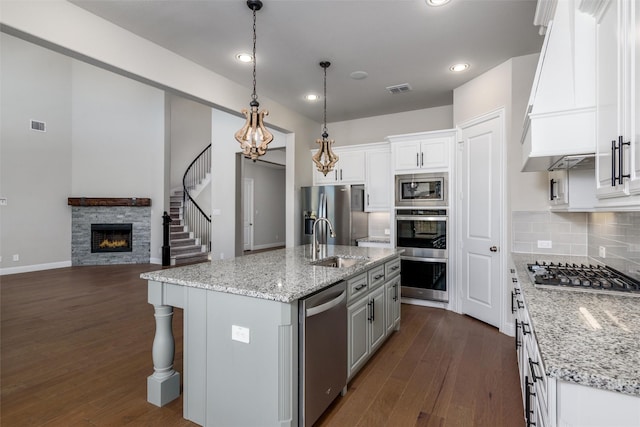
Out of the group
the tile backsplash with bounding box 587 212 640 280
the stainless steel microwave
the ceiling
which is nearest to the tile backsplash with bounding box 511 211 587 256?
the tile backsplash with bounding box 587 212 640 280

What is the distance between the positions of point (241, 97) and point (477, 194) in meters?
3.28

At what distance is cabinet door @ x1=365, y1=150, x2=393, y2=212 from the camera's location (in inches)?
195

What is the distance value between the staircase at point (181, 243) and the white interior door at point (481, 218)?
20.9ft

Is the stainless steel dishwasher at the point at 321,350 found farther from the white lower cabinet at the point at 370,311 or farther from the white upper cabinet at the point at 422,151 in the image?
the white upper cabinet at the point at 422,151

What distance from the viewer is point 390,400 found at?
7.55 ft

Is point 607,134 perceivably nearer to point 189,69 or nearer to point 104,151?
point 189,69

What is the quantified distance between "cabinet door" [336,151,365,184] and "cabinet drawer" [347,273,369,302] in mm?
2750

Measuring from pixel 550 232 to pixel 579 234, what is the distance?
0.23 meters

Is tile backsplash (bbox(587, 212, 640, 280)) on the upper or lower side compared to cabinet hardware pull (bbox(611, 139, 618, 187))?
lower

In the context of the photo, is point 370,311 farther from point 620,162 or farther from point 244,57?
point 244,57

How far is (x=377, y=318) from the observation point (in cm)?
294

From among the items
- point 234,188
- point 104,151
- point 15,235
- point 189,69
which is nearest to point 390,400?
point 189,69

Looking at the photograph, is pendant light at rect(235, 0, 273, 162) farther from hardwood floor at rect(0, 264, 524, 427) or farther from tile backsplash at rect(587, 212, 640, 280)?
tile backsplash at rect(587, 212, 640, 280)

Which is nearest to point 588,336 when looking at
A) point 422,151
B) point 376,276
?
point 376,276
